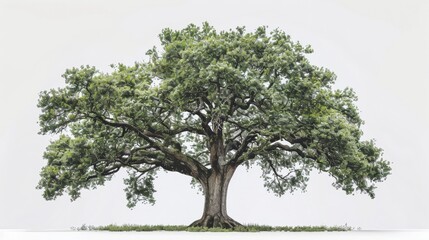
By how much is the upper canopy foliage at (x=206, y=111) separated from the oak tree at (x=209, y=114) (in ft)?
0.16

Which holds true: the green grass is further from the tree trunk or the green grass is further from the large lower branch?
the large lower branch

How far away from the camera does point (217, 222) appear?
96.4 ft

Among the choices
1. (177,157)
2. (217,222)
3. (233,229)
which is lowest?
(233,229)

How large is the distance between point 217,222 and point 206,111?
5361 millimetres

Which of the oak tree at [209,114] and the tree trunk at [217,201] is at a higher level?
the oak tree at [209,114]

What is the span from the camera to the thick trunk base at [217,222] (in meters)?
29.3

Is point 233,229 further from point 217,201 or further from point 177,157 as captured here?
point 177,157

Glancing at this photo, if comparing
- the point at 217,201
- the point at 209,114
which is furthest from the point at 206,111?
the point at 217,201

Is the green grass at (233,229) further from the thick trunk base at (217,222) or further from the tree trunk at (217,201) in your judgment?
the tree trunk at (217,201)

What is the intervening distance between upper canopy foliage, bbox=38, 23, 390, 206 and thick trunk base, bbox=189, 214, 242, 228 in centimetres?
237

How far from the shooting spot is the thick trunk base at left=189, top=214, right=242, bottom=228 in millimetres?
29281

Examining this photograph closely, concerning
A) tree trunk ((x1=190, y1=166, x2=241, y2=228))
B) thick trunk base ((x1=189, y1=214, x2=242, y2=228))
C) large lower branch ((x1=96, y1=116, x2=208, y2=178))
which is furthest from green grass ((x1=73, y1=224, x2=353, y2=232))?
large lower branch ((x1=96, y1=116, x2=208, y2=178))

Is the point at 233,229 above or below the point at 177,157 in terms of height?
below

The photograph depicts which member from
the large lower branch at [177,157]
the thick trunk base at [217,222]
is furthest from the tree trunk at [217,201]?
the large lower branch at [177,157]
